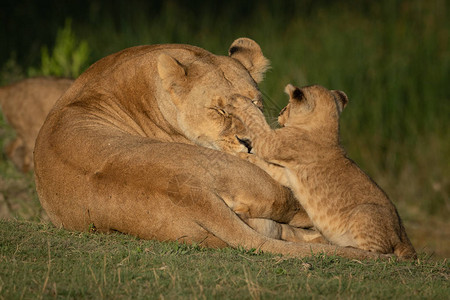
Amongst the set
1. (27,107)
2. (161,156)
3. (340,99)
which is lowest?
(27,107)

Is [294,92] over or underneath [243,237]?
over

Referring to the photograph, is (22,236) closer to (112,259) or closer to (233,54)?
(112,259)

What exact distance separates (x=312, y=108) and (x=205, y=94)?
0.79 metres

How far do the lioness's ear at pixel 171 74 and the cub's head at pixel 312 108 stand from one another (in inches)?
31.7

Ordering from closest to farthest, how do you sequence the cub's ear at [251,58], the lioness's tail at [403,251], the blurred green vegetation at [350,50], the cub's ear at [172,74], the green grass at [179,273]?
the green grass at [179,273] < the lioness's tail at [403,251] < the cub's ear at [172,74] < the cub's ear at [251,58] < the blurred green vegetation at [350,50]

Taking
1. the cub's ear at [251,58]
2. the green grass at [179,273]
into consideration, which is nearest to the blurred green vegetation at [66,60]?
the cub's ear at [251,58]

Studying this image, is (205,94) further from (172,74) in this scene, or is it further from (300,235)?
(300,235)

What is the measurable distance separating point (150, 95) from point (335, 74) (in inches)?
233

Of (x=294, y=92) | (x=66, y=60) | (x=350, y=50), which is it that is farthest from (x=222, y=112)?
(x=350, y=50)

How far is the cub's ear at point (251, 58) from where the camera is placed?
6226mm

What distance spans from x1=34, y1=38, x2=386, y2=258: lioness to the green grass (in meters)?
0.15

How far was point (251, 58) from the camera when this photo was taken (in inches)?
248

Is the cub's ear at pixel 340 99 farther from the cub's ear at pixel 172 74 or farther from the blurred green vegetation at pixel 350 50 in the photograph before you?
the blurred green vegetation at pixel 350 50

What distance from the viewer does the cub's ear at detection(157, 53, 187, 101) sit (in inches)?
220
